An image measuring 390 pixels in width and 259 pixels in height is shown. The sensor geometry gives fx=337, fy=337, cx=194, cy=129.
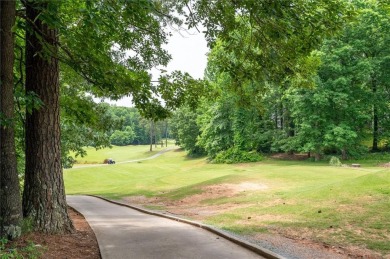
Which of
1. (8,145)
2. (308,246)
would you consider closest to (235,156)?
(308,246)

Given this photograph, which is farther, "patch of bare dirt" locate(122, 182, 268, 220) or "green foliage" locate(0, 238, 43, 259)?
"patch of bare dirt" locate(122, 182, 268, 220)

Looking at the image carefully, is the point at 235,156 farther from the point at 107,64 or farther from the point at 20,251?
the point at 20,251

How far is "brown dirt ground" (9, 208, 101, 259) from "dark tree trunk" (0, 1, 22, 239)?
1.18 ft

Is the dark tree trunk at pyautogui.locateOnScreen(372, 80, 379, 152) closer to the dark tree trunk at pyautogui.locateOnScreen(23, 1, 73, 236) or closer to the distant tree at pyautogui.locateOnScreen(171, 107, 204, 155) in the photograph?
the distant tree at pyautogui.locateOnScreen(171, 107, 204, 155)

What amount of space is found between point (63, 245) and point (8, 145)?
7.21 feet

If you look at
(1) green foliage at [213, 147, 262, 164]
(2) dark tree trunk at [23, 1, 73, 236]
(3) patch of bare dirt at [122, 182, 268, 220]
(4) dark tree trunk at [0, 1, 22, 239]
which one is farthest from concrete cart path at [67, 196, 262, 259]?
(1) green foliage at [213, 147, 262, 164]

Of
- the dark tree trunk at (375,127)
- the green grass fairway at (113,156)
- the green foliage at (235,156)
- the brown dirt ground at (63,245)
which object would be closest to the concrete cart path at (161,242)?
the brown dirt ground at (63,245)

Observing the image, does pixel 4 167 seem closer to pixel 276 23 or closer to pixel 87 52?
pixel 87 52

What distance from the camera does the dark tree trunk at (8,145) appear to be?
18.6ft

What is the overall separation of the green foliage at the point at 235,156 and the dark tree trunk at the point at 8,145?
3884cm

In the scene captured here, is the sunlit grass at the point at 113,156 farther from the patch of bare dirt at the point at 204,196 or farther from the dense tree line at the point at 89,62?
the dense tree line at the point at 89,62

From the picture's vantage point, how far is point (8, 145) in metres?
5.95

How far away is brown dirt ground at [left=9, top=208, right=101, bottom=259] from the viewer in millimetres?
5941

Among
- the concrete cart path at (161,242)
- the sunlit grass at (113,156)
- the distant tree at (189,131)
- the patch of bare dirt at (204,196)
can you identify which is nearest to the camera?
the concrete cart path at (161,242)
